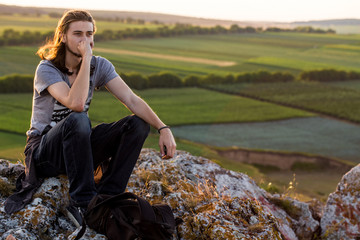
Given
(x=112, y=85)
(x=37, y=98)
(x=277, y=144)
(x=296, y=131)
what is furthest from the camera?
(x=296, y=131)

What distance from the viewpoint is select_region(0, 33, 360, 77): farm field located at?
39.5 m

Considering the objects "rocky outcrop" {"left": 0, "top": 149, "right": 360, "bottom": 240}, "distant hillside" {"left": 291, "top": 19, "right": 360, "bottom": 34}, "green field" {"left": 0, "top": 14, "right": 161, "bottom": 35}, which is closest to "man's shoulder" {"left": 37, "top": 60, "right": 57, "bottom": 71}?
"rocky outcrop" {"left": 0, "top": 149, "right": 360, "bottom": 240}

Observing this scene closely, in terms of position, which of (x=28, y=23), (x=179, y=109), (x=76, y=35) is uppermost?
(x=76, y=35)

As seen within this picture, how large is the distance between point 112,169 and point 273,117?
79.9ft

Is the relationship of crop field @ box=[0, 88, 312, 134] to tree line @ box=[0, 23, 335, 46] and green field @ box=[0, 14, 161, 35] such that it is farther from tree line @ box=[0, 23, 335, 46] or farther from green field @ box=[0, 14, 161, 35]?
green field @ box=[0, 14, 161, 35]

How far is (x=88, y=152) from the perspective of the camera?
12.7ft

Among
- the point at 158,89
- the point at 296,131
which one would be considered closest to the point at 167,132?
the point at 296,131

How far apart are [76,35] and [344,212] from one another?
4309mm

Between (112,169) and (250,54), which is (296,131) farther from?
(250,54)

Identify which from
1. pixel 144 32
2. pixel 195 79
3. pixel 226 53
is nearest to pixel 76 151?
pixel 195 79

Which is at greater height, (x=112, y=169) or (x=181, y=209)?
(x=112, y=169)

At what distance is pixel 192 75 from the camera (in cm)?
3806

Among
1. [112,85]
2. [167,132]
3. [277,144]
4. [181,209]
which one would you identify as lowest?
[277,144]

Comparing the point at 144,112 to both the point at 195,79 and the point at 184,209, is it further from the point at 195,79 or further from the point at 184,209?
the point at 195,79
